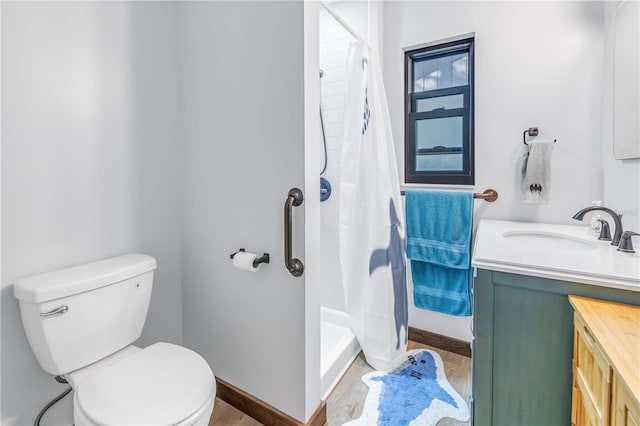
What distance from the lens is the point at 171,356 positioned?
122cm

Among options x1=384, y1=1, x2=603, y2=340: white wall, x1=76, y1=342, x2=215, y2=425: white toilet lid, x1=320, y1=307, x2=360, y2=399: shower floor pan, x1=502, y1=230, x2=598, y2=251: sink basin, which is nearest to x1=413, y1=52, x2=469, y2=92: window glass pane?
x1=384, y1=1, x2=603, y2=340: white wall

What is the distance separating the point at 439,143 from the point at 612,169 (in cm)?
87

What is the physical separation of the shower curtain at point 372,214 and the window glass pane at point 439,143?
38 centimetres

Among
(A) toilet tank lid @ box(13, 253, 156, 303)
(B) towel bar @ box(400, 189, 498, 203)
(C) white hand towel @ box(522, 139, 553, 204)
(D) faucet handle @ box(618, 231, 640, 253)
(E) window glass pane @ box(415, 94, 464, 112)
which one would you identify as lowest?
(A) toilet tank lid @ box(13, 253, 156, 303)

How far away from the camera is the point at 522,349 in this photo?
3.66 feet

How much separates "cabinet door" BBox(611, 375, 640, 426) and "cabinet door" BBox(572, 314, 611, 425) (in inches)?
1.0

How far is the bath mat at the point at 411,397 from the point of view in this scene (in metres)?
1.48

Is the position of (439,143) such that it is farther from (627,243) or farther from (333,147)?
(627,243)

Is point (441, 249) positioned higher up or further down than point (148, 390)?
higher up

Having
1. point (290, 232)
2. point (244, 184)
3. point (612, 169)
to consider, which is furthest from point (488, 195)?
point (244, 184)

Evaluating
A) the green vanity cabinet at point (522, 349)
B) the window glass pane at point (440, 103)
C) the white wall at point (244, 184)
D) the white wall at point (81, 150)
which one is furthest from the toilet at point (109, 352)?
the window glass pane at point (440, 103)

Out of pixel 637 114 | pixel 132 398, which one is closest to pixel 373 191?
pixel 637 114

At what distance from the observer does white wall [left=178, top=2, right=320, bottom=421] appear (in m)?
1.28

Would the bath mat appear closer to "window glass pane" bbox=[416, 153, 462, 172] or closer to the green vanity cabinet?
the green vanity cabinet
